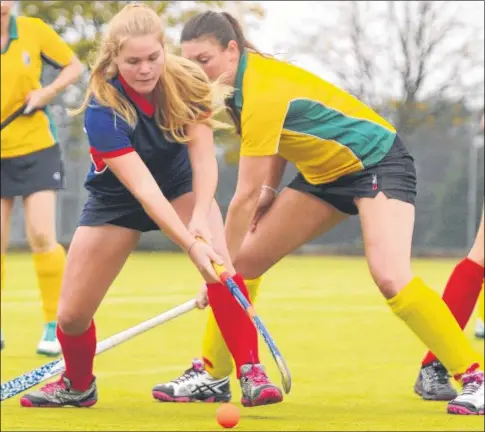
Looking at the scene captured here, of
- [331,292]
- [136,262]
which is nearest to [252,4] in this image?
[136,262]

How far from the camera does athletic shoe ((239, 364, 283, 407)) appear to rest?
171 inches

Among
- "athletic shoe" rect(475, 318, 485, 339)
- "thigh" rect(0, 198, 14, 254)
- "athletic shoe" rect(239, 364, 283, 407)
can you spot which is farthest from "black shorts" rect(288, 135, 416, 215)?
"athletic shoe" rect(475, 318, 485, 339)

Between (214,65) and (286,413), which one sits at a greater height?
(214,65)

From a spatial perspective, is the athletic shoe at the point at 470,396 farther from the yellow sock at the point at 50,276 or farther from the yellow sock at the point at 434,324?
the yellow sock at the point at 50,276

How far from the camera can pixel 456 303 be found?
5.37 meters

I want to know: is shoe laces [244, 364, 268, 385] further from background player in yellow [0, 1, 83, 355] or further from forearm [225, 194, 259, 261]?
background player in yellow [0, 1, 83, 355]

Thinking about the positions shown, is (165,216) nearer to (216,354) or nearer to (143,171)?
(143,171)

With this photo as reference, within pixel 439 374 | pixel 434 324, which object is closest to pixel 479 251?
pixel 439 374

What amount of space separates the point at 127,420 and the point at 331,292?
6950mm

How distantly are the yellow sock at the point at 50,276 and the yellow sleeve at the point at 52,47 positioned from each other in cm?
101

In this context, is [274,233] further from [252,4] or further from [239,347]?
[252,4]

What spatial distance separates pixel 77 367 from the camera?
193 inches

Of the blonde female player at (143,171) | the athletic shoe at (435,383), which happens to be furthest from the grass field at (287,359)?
the blonde female player at (143,171)

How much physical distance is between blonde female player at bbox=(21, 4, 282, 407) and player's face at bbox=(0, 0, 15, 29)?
2.26 metres
